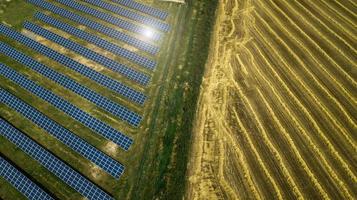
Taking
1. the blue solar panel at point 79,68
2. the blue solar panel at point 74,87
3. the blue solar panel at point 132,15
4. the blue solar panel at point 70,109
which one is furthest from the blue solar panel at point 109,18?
the blue solar panel at point 70,109

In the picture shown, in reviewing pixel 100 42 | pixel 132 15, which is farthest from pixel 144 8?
pixel 100 42

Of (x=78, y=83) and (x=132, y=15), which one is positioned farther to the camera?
(x=132, y=15)

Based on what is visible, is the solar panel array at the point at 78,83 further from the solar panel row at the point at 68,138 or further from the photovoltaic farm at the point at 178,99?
the photovoltaic farm at the point at 178,99

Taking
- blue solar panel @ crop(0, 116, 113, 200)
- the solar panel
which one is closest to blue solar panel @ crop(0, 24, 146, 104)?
the solar panel

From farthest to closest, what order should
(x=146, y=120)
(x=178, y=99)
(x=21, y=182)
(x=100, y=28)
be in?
(x=100, y=28)
(x=178, y=99)
(x=146, y=120)
(x=21, y=182)

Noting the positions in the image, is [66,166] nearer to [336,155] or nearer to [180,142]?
[180,142]

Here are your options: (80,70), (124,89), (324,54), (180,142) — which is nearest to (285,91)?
(324,54)

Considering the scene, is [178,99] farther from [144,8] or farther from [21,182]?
[21,182]
